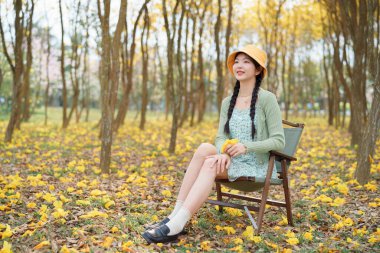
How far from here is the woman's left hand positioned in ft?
11.5

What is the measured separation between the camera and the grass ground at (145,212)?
130 inches

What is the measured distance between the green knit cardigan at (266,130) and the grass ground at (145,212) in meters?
0.70

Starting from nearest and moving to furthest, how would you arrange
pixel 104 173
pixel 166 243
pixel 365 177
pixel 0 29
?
1. pixel 166 243
2. pixel 365 177
3. pixel 104 173
4. pixel 0 29

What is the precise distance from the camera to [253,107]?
3783 millimetres

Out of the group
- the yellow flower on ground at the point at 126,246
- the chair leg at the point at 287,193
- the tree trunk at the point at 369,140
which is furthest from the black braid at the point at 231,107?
the tree trunk at the point at 369,140

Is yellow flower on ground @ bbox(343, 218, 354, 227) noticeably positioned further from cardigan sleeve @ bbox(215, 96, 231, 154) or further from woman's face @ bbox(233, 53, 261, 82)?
woman's face @ bbox(233, 53, 261, 82)

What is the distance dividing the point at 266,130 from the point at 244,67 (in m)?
0.61

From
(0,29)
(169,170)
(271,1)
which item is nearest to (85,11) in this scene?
(0,29)

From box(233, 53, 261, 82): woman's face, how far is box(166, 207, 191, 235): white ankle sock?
1.32 metres

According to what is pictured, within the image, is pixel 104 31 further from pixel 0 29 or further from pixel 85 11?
pixel 85 11

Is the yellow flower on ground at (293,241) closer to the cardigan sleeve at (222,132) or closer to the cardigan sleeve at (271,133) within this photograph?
the cardigan sleeve at (271,133)

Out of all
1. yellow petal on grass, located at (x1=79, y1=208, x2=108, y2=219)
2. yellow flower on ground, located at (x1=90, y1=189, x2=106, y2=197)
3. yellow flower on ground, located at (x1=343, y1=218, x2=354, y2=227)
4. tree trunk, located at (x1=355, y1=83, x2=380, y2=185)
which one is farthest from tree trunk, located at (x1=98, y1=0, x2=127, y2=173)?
yellow flower on ground, located at (x1=343, y1=218, x2=354, y2=227)

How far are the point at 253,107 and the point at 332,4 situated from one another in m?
7.04

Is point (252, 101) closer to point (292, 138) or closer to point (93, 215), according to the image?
point (292, 138)
